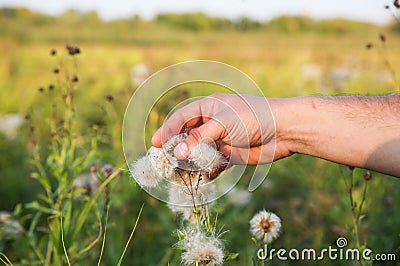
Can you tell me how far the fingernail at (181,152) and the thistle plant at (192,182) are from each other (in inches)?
0.5

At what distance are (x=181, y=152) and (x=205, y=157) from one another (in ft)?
0.21

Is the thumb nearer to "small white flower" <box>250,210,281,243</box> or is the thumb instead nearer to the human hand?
the human hand

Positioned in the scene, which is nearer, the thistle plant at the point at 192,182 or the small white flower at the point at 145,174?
the thistle plant at the point at 192,182

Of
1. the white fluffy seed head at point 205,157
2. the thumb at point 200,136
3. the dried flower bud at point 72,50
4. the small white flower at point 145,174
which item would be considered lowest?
→ the small white flower at point 145,174

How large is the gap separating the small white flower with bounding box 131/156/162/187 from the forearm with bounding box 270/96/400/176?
412 mm

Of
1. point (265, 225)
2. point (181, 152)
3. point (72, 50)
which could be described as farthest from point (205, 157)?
point (72, 50)

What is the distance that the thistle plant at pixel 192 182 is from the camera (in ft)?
3.99

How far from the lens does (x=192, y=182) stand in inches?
52.3

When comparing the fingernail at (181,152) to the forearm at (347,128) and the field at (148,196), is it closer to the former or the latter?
the field at (148,196)

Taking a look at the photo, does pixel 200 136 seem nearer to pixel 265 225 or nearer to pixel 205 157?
pixel 205 157

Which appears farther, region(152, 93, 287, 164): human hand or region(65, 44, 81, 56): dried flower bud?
region(65, 44, 81, 56): dried flower bud

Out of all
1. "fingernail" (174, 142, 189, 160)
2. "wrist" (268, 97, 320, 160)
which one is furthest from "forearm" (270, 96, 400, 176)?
"fingernail" (174, 142, 189, 160)

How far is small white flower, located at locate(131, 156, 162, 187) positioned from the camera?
1332 millimetres

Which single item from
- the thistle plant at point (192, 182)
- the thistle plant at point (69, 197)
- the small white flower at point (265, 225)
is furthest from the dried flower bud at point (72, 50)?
the small white flower at point (265, 225)
